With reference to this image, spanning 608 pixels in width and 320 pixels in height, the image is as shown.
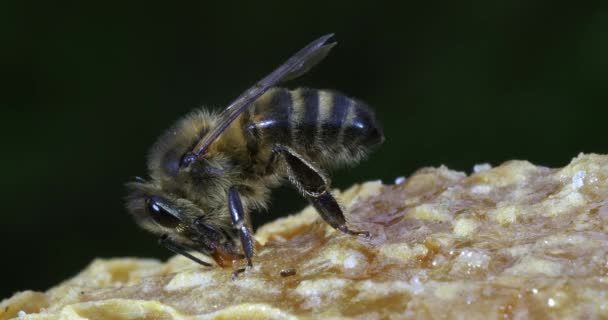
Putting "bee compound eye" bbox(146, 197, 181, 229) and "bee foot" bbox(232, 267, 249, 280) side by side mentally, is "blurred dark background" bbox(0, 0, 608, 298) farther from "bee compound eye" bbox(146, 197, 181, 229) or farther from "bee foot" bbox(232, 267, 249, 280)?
"bee foot" bbox(232, 267, 249, 280)

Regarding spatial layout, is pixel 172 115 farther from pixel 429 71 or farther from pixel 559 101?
pixel 559 101

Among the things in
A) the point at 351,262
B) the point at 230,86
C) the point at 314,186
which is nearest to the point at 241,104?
the point at 314,186

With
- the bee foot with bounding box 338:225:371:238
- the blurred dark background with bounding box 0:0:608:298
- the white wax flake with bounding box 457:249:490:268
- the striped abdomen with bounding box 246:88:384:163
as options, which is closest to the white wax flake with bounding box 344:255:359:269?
the bee foot with bounding box 338:225:371:238

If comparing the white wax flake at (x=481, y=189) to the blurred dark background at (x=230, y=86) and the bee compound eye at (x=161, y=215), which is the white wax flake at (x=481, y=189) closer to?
the bee compound eye at (x=161, y=215)

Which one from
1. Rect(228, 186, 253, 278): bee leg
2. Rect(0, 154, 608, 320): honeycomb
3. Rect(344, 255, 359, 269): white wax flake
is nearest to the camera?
Rect(0, 154, 608, 320): honeycomb

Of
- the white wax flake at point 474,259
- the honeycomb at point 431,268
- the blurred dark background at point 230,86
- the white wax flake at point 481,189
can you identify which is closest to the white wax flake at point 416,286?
the honeycomb at point 431,268

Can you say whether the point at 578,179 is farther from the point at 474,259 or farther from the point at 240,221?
the point at 240,221

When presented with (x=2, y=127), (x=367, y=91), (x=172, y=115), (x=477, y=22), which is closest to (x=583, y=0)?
(x=477, y=22)

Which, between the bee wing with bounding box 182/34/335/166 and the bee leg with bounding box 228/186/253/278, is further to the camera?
the bee wing with bounding box 182/34/335/166
